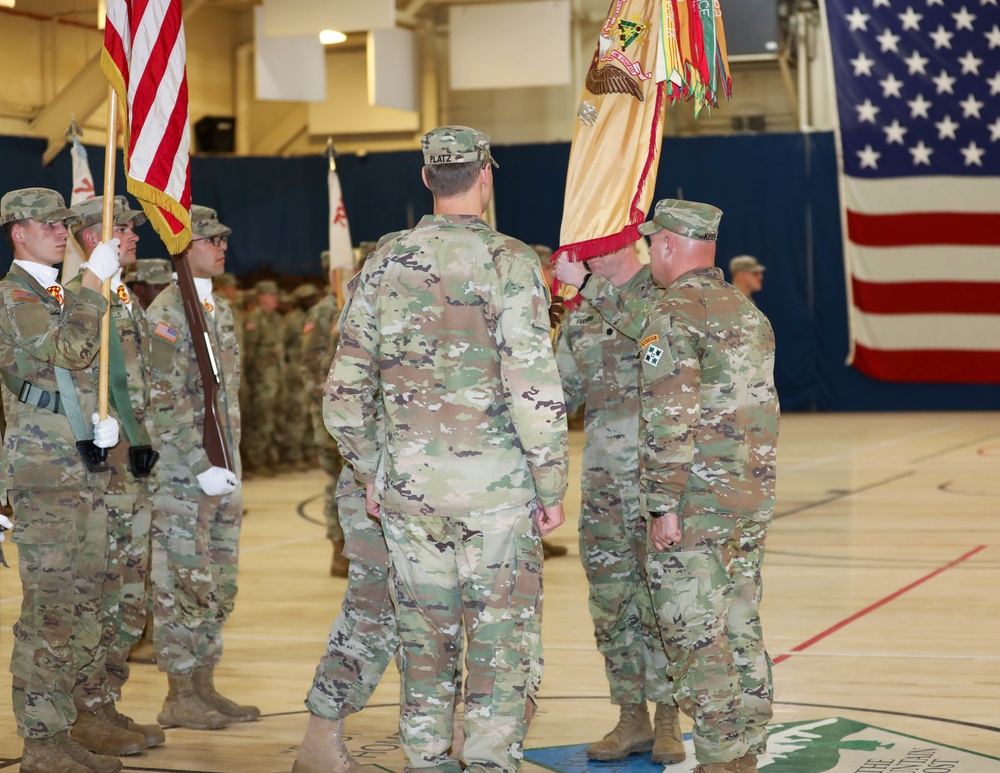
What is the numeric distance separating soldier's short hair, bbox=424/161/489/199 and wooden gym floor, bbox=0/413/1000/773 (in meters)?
1.69

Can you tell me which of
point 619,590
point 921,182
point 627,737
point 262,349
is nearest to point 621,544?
point 619,590

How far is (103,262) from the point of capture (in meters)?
3.76

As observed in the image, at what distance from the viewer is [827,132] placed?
1680 cm

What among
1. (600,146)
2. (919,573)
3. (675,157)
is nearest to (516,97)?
(675,157)

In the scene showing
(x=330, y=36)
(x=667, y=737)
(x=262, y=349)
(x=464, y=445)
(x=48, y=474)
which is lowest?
(x=667, y=737)

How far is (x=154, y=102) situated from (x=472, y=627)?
2.08 metres

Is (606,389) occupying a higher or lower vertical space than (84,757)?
higher

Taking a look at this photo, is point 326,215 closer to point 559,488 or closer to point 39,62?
point 39,62

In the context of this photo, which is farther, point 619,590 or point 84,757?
point 619,590

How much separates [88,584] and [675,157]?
14.2 metres

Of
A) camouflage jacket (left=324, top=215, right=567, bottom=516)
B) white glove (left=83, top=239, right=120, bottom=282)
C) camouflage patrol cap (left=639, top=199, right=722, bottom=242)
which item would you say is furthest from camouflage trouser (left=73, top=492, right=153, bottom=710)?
camouflage patrol cap (left=639, top=199, right=722, bottom=242)

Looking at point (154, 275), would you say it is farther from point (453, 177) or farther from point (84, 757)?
point (453, 177)

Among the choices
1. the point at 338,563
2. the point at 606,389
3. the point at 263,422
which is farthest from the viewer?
the point at 263,422

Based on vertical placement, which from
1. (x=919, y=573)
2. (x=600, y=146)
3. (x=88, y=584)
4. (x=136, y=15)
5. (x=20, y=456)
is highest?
(x=136, y=15)
